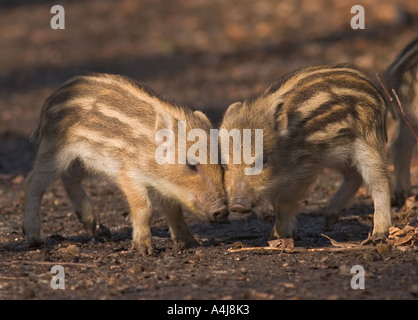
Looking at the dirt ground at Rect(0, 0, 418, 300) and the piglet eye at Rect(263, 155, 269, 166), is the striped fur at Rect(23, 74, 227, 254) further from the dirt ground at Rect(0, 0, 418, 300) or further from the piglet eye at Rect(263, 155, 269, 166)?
the piglet eye at Rect(263, 155, 269, 166)

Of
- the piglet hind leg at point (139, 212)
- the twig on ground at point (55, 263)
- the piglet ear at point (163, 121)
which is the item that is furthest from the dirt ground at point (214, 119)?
the piglet ear at point (163, 121)

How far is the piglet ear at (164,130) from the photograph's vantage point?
6203 mm

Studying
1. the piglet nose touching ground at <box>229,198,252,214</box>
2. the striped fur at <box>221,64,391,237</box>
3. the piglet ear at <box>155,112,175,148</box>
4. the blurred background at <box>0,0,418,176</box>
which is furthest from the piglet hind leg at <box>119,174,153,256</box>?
the blurred background at <box>0,0,418,176</box>

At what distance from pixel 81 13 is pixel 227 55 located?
6017mm

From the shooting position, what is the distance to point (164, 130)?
20.5ft

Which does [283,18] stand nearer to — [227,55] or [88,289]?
[227,55]

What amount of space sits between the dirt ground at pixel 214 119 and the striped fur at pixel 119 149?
30 centimetres

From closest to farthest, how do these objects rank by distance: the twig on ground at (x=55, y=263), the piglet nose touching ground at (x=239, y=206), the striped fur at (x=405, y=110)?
the twig on ground at (x=55, y=263)
the piglet nose touching ground at (x=239, y=206)
the striped fur at (x=405, y=110)

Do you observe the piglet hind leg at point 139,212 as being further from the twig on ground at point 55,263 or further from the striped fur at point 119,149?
the twig on ground at point 55,263

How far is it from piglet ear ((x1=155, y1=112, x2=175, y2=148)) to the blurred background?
5140mm

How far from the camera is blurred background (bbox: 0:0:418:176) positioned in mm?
13539

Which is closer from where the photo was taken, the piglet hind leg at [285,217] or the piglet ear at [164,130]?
the piglet ear at [164,130]

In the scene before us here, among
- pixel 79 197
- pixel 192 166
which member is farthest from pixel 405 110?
pixel 79 197

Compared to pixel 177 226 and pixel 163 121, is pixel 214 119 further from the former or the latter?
pixel 163 121
